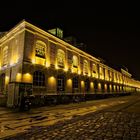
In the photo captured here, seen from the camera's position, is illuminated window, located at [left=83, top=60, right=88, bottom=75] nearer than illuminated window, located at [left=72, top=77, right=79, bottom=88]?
No

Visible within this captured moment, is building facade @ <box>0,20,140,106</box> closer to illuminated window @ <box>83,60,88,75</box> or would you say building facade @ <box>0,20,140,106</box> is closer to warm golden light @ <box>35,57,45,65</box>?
warm golden light @ <box>35,57,45,65</box>

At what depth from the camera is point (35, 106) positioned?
15898mm

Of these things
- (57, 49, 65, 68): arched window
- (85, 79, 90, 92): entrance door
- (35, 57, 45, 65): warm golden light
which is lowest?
(85, 79, 90, 92): entrance door

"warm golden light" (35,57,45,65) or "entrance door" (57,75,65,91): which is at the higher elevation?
"warm golden light" (35,57,45,65)

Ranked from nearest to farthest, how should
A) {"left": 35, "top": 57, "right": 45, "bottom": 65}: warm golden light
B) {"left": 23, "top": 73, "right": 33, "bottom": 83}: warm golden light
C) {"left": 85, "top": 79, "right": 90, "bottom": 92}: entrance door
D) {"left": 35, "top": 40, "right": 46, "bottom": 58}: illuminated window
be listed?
1. {"left": 23, "top": 73, "right": 33, "bottom": 83}: warm golden light
2. {"left": 35, "top": 57, "right": 45, "bottom": 65}: warm golden light
3. {"left": 35, "top": 40, "right": 46, "bottom": 58}: illuminated window
4. {"left": 85, "top": 79, "right": 90, "bottom": 92}: entrance door

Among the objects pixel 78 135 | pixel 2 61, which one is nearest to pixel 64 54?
pixel 2 61

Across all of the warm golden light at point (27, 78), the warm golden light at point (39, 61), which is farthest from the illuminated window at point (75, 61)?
the warm golden light at point (27, 78)

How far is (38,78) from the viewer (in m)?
18.2

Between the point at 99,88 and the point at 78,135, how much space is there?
2982cm

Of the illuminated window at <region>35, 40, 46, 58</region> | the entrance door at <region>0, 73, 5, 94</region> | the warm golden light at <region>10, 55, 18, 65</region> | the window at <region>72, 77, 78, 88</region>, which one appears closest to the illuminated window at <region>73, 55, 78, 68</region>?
the window at <region>72, 77, 78, 88</region>

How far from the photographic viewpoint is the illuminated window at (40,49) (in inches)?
735

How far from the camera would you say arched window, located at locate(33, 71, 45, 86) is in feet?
58.2

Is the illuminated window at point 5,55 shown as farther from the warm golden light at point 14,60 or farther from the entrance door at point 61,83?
the entrance door at point 61,83

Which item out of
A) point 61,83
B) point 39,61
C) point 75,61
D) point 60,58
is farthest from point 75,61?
point 39,61
